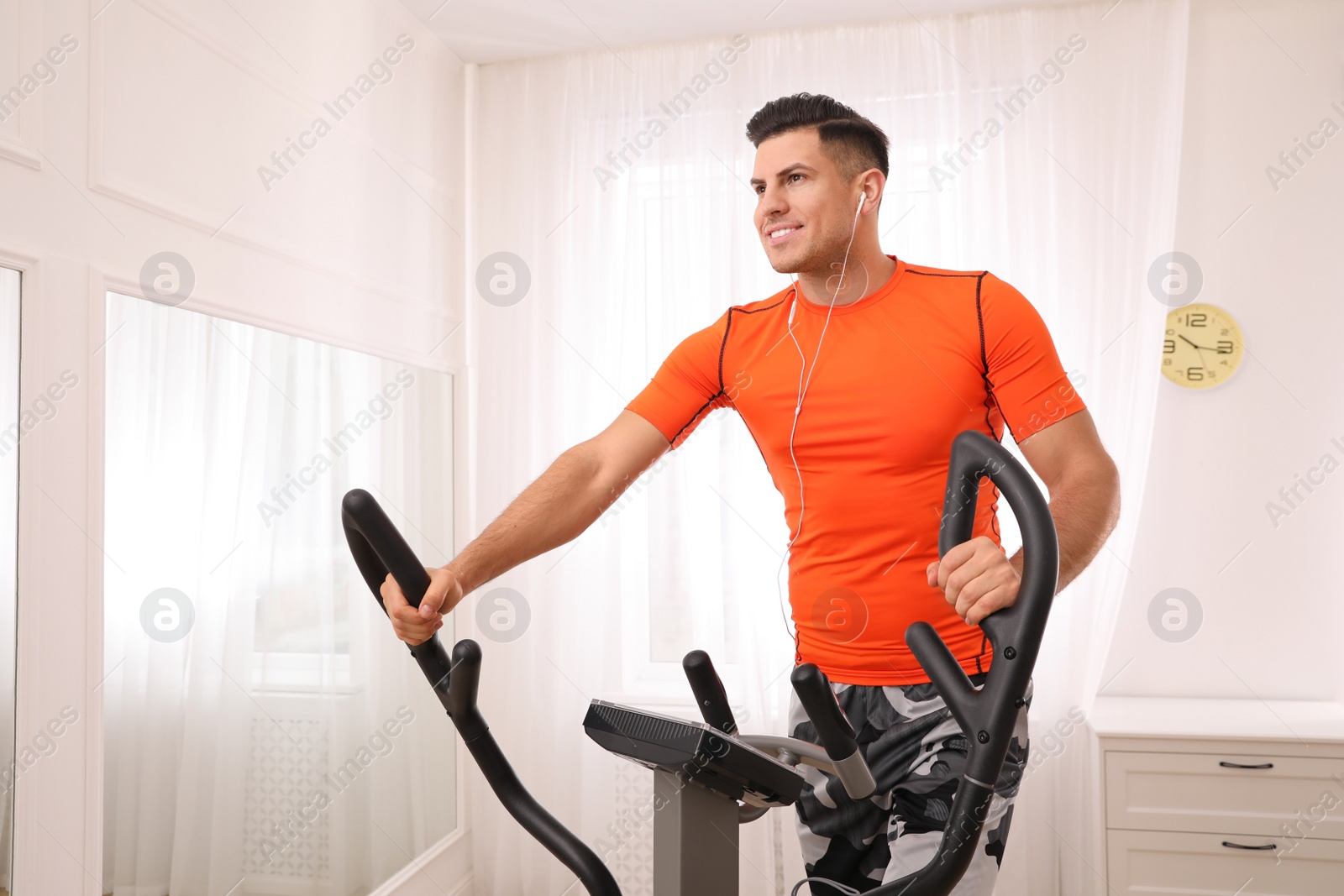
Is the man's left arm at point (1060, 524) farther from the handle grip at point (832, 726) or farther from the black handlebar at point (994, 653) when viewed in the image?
the handle grip at point (832, 726)

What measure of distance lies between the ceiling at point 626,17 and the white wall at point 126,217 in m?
0.34

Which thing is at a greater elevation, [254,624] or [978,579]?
[978,579]

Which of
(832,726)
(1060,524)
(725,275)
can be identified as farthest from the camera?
(725,275)

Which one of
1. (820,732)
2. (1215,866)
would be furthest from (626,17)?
(1215,866)

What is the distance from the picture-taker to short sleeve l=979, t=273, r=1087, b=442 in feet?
4.70

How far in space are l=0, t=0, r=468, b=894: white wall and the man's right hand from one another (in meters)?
0.98

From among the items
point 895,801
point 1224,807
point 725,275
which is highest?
point 725,275

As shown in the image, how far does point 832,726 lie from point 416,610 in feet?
1.49

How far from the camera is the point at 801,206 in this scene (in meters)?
1.63

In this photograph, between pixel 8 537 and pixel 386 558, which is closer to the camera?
pixel 386 558

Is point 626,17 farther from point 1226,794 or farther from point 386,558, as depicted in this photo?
point 1226,794

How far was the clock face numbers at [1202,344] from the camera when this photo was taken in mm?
3152

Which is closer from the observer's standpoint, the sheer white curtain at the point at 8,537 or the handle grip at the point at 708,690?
the handle grip at the point at 708,690

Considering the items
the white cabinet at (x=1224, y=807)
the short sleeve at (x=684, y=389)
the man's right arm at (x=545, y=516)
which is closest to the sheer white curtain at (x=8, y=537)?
the man's right arm at (x=545, y=516)
